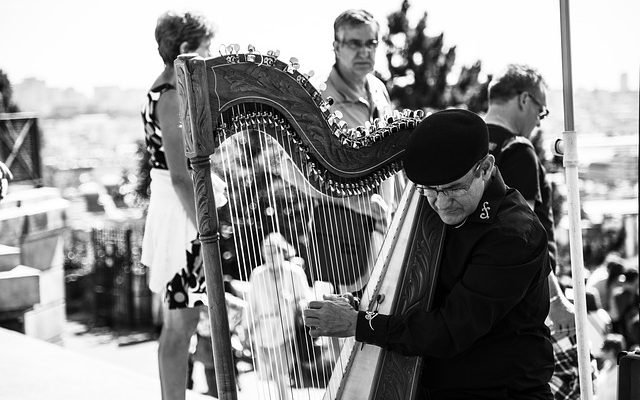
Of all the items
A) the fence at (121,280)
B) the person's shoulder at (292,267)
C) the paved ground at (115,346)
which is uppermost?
the person's shoulder at (292,267)

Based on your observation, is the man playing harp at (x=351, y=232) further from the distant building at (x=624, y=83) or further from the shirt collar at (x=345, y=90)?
the distant building at (x=624, y=83)

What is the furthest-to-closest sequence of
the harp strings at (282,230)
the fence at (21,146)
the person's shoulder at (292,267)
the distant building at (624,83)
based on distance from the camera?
the distant building at (624,83) → the fence at (21,146) → the person's shoulder at (292,267) → the harp strings at (282,230)

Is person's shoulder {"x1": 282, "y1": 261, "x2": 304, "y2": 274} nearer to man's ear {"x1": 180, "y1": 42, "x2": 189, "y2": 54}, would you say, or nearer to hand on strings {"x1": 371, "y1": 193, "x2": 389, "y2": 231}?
hand on strings {"x1": 371, "y1": 193, "x2": 389, "y2": 231}

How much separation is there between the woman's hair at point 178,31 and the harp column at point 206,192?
3.36ft

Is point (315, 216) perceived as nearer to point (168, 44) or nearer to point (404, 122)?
point (404, 122)

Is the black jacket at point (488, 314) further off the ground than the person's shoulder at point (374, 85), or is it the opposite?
the person's shoulder at point (374, 85)

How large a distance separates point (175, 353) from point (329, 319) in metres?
0.89

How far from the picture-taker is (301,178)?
1.99 m

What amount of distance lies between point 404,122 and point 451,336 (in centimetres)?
73

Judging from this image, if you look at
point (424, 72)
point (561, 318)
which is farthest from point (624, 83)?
point (561, 318)

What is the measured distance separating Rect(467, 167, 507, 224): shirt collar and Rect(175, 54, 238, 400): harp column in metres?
0.67

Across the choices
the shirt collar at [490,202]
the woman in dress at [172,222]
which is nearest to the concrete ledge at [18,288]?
the woman in dress at [172,222]

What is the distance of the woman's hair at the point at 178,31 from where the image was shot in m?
2.56

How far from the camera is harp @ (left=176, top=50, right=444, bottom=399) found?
63.6 inches
